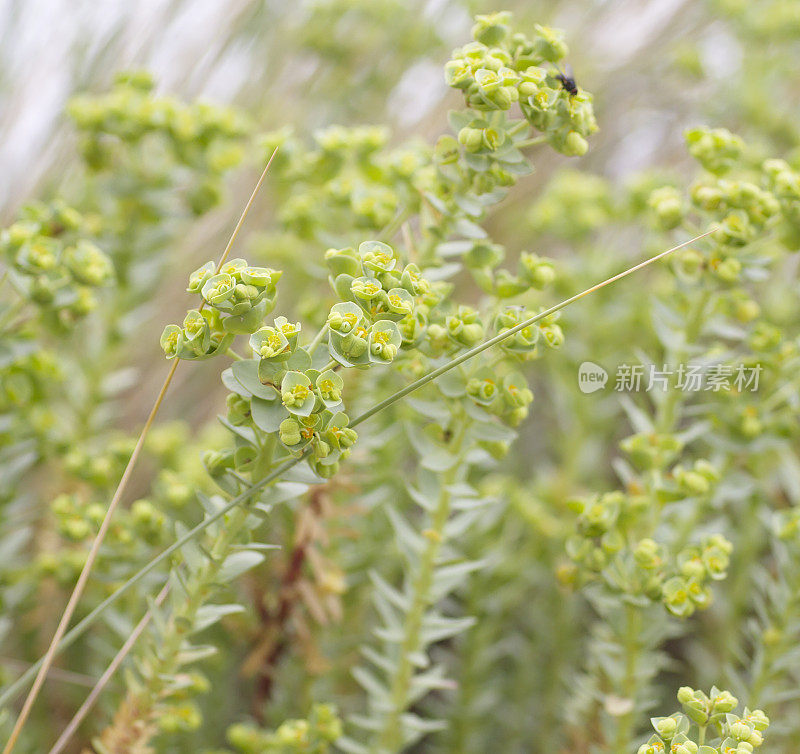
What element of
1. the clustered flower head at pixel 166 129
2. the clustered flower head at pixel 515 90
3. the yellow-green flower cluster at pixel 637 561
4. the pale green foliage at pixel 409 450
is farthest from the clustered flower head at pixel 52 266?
the yellow-green flower cluster at pixel 637 561

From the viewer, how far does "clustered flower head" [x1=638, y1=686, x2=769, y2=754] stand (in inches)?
23.1

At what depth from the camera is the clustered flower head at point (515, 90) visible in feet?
2.26

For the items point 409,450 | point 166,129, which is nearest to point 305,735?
point 409,450

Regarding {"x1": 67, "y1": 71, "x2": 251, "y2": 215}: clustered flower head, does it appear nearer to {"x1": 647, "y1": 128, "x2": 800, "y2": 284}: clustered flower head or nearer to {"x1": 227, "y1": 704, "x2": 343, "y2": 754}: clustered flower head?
{"x1": 647, "y1": 128, "x2": 800, "y2": 284}: clustered flower head

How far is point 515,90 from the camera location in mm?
697

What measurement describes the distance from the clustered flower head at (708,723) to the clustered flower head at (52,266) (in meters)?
0.73

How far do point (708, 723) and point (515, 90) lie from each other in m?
0.55

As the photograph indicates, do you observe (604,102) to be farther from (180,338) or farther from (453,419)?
(180,338)

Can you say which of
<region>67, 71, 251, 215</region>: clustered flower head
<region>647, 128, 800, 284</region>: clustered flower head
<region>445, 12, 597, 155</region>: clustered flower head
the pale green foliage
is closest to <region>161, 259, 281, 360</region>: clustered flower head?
the pale green foliage

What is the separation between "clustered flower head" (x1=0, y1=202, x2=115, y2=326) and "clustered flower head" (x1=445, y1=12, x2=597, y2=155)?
18.1 inches

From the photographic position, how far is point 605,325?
1.37 metres

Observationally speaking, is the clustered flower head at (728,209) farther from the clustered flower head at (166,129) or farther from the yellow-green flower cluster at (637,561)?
the clustered flower head at (166,129)

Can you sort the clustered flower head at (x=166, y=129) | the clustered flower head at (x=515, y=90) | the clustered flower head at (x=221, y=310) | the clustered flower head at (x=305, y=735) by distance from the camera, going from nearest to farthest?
the clustered flower head at (x=221, y=310) < the clustered flower head at (x=515, y=90) < the clustered flower head at (x=305, y=735) < the clustered flower head at (x=166, y=129)

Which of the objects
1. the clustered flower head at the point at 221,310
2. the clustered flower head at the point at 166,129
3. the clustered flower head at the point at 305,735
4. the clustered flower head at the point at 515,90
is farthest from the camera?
the clustered flower head at the point at 166,129
